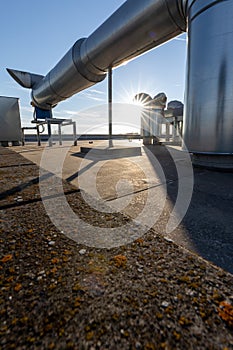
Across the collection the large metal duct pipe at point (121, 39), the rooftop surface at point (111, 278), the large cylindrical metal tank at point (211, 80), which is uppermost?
the large metal duct pipe at point (121, 39)

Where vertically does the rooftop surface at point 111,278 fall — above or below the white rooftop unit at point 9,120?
below

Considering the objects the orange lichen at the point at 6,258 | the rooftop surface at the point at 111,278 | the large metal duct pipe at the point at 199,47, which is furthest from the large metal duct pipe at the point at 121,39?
the orange lichen at the point at 6,258

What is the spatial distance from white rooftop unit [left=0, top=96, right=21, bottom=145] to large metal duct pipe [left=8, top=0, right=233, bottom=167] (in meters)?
7.41

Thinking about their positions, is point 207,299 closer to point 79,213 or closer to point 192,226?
point 192,226

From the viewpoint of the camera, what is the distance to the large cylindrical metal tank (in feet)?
8.17

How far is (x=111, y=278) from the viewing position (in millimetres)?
607

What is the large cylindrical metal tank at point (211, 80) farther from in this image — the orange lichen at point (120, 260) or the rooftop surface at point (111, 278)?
the orange lichen at point (120, 260)

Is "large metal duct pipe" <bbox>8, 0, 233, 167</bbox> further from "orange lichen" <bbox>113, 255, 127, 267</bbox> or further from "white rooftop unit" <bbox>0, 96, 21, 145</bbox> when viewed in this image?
"white rooftop unit" <bbox>0, 96, 21, 145</bbox>

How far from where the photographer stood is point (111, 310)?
1.60 ft

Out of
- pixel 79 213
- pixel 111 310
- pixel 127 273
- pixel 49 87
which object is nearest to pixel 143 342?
pixel 111 310

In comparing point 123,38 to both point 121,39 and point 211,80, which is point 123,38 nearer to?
point 121,39

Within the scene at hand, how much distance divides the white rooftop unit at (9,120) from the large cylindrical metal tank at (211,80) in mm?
9710

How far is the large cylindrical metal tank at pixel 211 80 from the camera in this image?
2.49m

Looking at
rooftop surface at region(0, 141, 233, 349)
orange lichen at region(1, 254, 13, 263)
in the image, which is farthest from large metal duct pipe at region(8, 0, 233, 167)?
→ orange lichen at region(1, 254, 13, 263)
